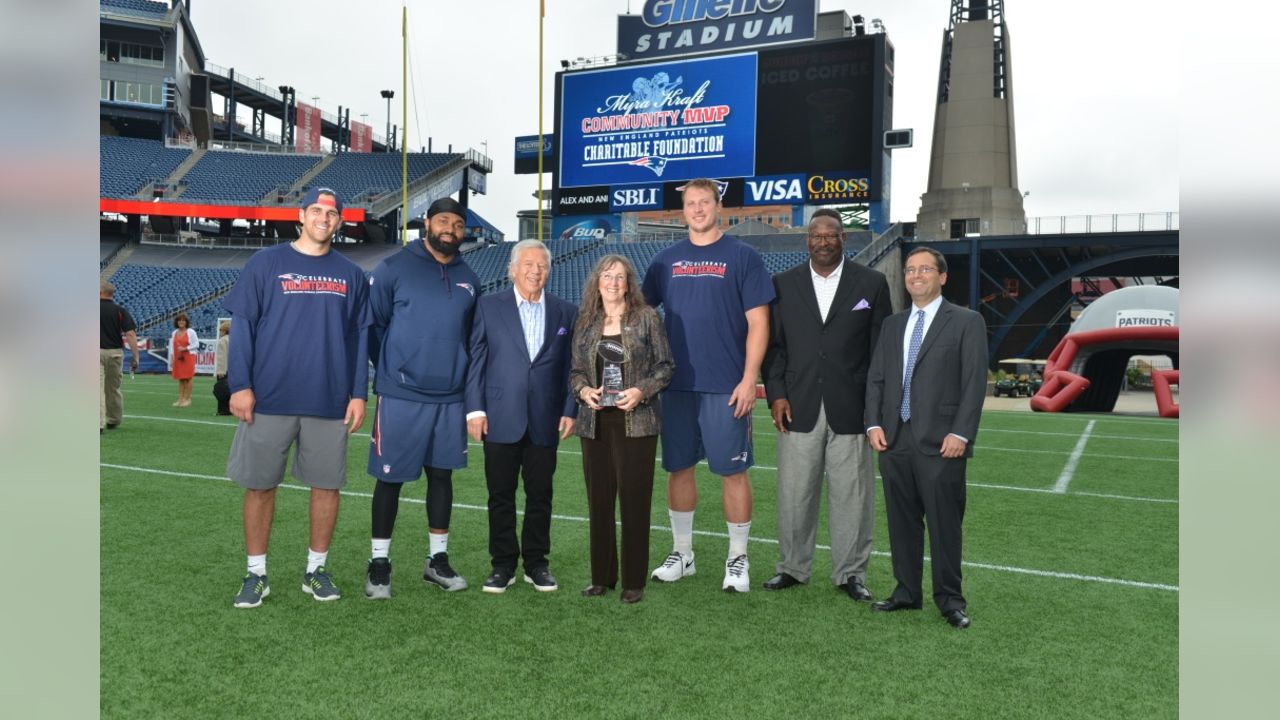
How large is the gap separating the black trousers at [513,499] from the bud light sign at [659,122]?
19574mm

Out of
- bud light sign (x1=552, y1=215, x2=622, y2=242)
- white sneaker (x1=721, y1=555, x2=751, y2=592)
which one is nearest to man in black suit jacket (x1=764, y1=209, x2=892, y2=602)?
white sneaker (x1=721, y1=555, x2=751, y2=592)

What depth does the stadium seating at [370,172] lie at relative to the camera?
39.8m

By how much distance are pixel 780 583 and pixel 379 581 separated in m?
1.90

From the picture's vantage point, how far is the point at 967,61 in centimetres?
3941

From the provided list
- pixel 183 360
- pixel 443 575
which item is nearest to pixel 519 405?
pixel 443 575

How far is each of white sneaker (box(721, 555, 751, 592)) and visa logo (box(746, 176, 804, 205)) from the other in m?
19.8

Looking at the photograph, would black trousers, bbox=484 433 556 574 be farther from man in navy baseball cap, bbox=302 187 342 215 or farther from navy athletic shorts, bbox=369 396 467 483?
man in navy baseball cap, bbox=302 187 342 215

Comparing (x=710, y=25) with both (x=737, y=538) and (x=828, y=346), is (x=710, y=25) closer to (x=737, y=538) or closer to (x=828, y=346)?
(x=828, y=346)

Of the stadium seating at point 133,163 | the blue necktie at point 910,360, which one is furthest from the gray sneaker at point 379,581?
the stadium seating at point 133,163

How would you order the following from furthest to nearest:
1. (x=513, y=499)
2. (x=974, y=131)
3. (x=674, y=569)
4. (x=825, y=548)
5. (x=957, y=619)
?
(x=974, y=131), (x=825, y=548), (x=674, y=569), (x=513, y=499), (x=957, y=619)

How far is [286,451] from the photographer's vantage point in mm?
4055

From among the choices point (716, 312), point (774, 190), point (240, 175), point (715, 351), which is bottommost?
point (715, 351)
